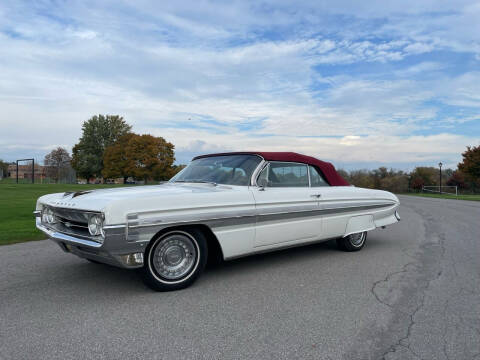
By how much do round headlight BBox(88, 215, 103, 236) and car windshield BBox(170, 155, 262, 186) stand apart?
1.71 metres

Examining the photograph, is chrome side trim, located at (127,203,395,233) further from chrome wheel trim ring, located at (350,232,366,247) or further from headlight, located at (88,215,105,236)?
chrome wheel trim ring, located at (350,232,366,247)

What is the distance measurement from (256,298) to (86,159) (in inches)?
2606

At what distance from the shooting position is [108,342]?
9.29 feet

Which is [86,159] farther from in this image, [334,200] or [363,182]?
[334,200]

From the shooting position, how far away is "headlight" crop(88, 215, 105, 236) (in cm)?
364

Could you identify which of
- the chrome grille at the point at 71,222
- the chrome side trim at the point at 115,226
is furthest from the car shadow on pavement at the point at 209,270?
the chrome side trim at the point at 115,226

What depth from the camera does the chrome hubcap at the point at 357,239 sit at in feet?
20.3

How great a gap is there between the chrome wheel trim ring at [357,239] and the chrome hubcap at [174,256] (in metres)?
3.08

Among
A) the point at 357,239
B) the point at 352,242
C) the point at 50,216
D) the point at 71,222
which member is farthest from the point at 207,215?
the point at 357,239

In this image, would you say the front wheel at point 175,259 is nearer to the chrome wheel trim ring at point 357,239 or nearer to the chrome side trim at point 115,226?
the chrome side trim at point 115,226

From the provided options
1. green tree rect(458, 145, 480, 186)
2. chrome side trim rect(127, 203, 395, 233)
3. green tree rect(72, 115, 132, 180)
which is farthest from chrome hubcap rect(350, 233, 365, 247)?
green tree rect(72, 115, 132, 180)

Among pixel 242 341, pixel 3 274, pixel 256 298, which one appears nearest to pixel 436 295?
pixel 256 298

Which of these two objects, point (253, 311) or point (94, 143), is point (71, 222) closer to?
point (253, 311)

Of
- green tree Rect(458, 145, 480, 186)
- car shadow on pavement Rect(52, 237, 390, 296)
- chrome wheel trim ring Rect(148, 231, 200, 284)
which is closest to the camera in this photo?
chrome wheel trim ring Rect(148, 231, 200, 284)
